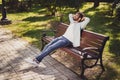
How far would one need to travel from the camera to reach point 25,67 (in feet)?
24.4

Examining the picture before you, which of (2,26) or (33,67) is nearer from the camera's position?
(33,67)

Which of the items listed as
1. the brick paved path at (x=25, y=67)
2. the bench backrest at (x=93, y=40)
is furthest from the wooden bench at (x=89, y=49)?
the brick paved path at (x=25, y=67)

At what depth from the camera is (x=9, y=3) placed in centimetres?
2067

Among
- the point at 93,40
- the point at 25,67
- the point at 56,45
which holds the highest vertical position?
the point at 93,40

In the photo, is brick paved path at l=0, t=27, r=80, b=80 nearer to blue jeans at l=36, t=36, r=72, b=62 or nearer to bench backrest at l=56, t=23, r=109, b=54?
blue jeans at l=36, t=36, r=72, b=62

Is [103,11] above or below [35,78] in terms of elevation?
above

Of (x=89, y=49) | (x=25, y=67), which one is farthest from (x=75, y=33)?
(x=25, y=67)

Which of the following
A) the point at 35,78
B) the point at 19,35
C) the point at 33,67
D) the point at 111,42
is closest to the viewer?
the point at 35,78

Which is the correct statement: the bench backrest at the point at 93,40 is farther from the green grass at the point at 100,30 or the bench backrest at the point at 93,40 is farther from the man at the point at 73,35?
the green grass at the point at 100,30

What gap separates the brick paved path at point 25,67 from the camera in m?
6.79

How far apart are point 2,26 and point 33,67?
6.88m

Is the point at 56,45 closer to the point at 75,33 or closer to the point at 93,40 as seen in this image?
the point at 75,33

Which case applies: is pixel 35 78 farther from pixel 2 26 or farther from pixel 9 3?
pixel 9 3

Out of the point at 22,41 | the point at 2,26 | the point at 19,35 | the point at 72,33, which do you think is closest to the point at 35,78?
the point at 72,33
